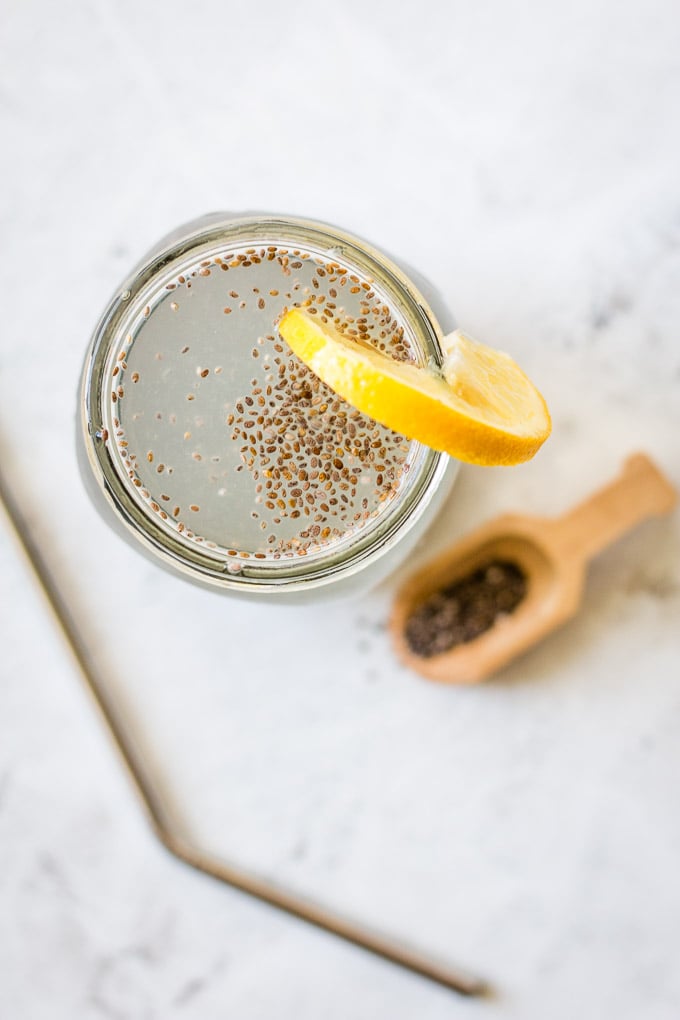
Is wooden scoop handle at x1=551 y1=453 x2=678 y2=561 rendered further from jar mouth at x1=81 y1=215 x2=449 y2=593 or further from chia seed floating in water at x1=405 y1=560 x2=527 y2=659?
jar mouth at x1=81 y1=215 x2=449 y2=593

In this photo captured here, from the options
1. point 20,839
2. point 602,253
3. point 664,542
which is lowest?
point 20,839

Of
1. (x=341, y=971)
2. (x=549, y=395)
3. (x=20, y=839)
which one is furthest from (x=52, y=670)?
(x=549, y=395)

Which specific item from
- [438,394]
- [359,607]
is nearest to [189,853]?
[359,607]

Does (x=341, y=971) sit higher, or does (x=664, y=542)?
(x=664, y=542)

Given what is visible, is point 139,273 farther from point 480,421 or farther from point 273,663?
point 273,663

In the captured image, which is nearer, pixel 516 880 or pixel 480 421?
pixel 480 421

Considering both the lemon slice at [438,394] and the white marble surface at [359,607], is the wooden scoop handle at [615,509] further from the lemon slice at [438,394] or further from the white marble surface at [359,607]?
the lemon slice at [438,394]

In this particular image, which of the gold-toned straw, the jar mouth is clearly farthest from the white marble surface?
the jar mouth
